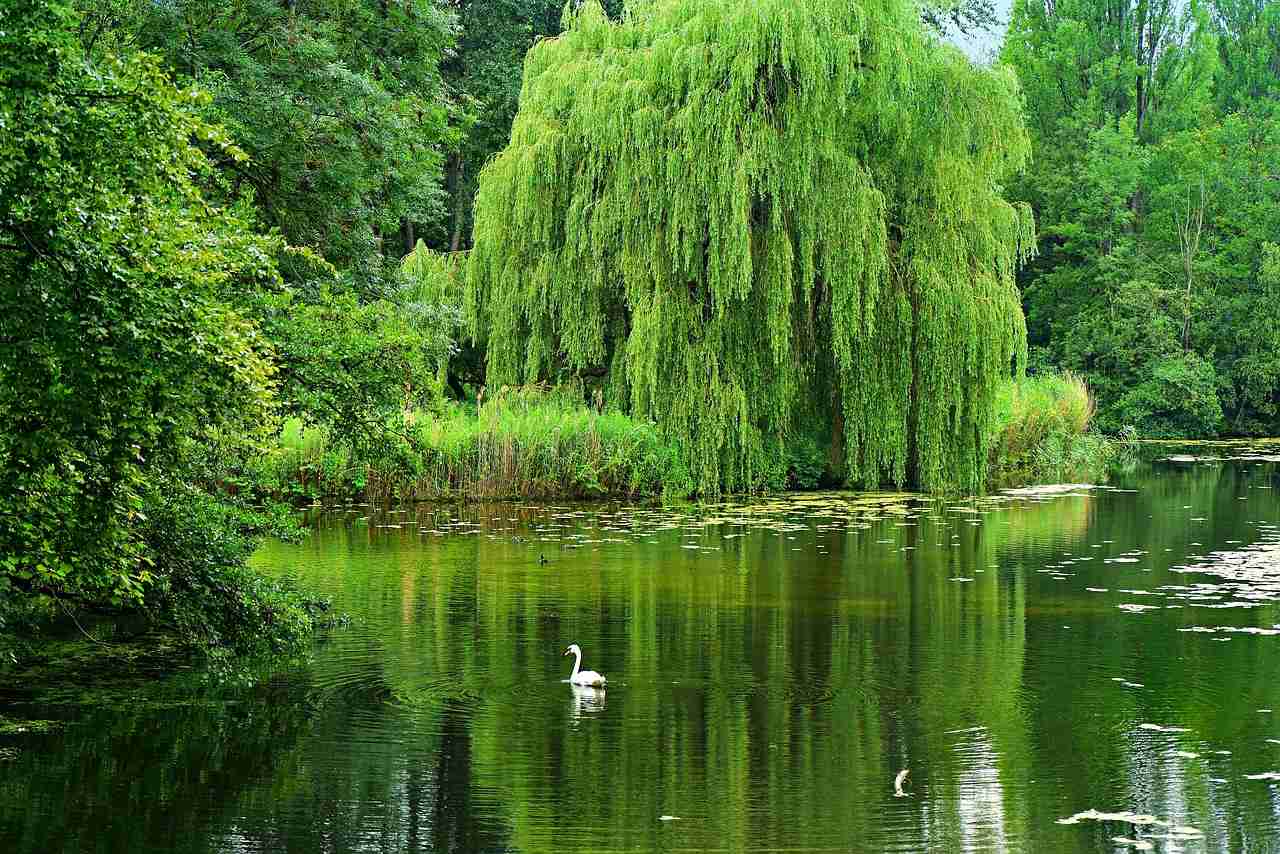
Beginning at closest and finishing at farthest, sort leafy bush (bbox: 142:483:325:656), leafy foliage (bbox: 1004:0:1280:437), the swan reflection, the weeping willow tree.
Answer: the swan reflection < leafy bush (bbox: 142:483:325:656) < the weeping willow tree < leafy foliage (bbox: 1004:0:1280:437)

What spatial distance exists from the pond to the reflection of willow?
32 millimetres

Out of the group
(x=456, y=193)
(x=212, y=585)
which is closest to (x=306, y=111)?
(x=212, y=585)

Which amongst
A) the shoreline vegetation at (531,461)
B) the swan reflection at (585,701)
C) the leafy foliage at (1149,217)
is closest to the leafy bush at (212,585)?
the swan reflection at (585,701)

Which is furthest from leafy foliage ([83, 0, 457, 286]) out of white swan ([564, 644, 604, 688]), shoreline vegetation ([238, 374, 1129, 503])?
shoreline vegetation ([238, 374, 1129, 503])

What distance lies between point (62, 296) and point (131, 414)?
26.1 inches

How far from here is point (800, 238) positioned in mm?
21328

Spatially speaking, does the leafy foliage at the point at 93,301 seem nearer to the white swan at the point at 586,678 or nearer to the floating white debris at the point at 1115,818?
the white swan at the point at 586,678

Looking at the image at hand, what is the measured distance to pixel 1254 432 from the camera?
149ft

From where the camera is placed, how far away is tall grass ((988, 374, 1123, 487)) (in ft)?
85.6

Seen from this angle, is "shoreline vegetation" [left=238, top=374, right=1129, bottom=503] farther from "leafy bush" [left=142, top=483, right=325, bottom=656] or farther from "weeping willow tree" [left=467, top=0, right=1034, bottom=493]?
"leafy bush" [left=142, top=483, right=325, bottom=656]

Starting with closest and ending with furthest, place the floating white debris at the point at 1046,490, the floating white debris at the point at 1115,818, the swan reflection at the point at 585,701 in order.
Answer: the floating white debris at the point at 1115,818, the swan reflection at the point at 585,701, the floating white debris at the point at 1046,490

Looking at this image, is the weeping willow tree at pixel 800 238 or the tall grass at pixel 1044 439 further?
the tall grass at pixel 1044 439

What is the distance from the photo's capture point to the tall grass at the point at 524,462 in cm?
2177

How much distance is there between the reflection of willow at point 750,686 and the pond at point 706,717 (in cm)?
3
